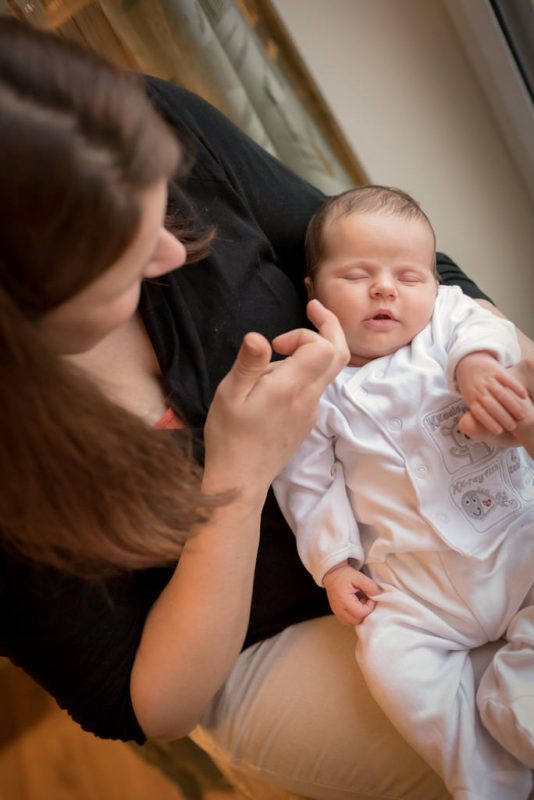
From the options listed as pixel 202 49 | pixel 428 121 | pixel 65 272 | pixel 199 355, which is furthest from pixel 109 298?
pixel 428 121

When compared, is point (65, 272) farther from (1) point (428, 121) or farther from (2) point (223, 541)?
(1) point (428, 121)

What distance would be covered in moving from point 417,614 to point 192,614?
294mm

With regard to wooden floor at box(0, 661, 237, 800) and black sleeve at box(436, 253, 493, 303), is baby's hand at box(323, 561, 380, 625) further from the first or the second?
wooden floor at box(0, 661, 237, 800)

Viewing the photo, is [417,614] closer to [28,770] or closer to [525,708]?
[525,708]

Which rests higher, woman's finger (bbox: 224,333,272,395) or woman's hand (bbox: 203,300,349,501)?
woman's finger (bbox: 224,333,272,395)

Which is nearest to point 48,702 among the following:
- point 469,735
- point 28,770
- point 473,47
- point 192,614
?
point 28,770

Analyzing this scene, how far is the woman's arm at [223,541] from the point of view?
0.83m

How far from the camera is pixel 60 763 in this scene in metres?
1.70

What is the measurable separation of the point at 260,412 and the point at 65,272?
1.05ft

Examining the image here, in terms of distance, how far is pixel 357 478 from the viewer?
0.99m

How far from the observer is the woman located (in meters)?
0.56

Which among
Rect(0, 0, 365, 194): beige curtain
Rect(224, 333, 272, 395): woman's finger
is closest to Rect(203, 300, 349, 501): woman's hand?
Rect(224, 333, 272, 395): woman's finger

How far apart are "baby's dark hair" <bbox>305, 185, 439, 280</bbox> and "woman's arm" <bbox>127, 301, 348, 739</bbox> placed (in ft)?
0.93

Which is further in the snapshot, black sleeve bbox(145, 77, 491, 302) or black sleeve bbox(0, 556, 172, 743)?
black sleeve bbox(145, 77, 491, 302)
